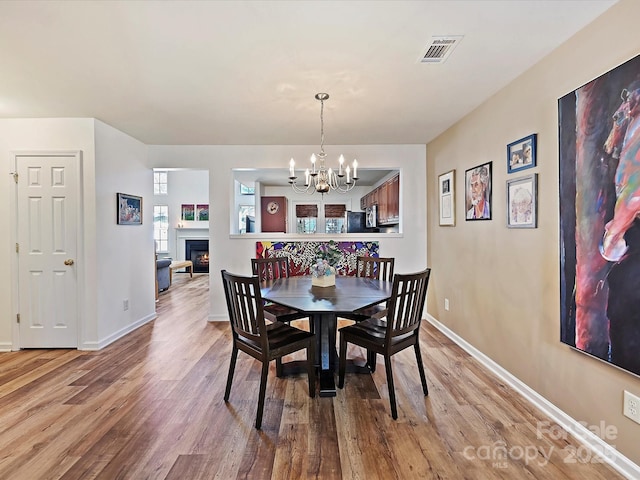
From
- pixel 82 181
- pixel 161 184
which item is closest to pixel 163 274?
pixel 82 181

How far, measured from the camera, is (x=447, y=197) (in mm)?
3859

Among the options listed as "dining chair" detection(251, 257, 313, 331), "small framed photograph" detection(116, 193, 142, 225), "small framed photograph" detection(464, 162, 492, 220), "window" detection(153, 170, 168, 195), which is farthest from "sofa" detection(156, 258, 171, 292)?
"small framed photograph" detection(464, 162, 492, 220)

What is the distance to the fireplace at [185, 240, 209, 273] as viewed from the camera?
32.6 feet

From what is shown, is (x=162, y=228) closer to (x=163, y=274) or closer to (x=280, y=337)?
(x=163, y=274)

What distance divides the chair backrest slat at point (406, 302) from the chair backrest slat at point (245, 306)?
862mm

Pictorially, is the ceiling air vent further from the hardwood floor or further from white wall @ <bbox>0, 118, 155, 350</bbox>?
white wall @ <bbox>0, 118, 155, 350</bbox>

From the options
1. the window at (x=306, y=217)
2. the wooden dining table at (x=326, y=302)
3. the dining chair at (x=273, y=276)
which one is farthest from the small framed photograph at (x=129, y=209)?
the window at (x=306, y=217)

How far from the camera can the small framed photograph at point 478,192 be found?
295cm

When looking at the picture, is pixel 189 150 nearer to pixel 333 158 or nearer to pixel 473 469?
pixel 333 158

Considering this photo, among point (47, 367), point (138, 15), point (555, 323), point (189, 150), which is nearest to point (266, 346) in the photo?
point (555, 323)

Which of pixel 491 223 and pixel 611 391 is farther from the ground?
pixel 491 223

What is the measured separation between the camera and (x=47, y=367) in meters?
3.00

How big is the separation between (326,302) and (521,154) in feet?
6.13

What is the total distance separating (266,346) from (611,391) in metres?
1.96
